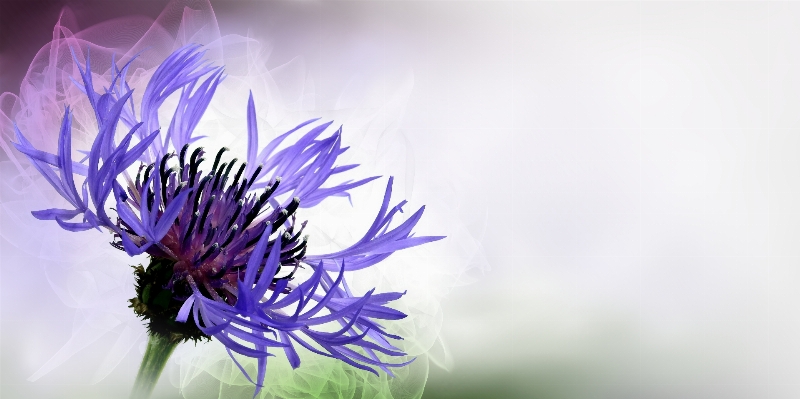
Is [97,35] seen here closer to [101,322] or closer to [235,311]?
[101,322]

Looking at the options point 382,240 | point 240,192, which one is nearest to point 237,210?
point 240,192

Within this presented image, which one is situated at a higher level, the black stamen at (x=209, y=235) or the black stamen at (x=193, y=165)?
the black stamen at (x=193, y=165)

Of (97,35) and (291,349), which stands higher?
(97,35)

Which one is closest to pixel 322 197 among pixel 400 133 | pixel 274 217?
pixel 274 217

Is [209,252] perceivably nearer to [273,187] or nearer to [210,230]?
[210,230]

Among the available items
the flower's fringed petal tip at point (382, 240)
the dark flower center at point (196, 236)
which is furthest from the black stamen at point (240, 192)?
the flower's fringed petal tip at point (382, 240)

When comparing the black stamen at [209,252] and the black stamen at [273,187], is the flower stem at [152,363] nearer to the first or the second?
the black stamen at [209,252]
